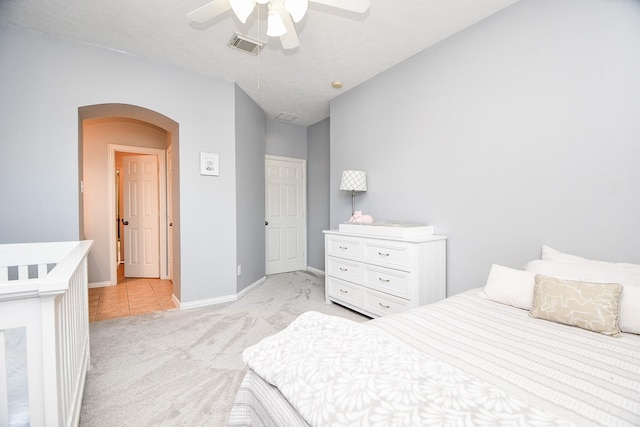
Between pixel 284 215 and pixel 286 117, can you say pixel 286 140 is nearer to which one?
pixel 286 117

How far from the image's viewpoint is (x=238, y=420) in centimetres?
103

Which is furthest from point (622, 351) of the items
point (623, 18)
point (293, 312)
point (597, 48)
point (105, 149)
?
point (105, 149)

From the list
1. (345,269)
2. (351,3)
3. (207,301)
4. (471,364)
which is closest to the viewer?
(471,364)

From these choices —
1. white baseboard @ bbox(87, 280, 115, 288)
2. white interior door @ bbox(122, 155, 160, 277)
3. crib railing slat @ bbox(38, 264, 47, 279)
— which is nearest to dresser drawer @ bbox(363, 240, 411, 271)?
crib railing slat @ bbox(38, 264, 47, 279)

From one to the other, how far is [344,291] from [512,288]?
1714 mm

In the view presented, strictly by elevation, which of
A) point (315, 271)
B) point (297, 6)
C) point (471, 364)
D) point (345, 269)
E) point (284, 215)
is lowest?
point (315, 271)

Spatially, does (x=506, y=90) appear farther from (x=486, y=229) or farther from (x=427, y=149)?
(x=486, y=229)

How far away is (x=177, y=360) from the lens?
6.64 feet

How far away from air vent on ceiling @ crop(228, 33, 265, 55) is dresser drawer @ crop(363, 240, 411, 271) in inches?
85.0

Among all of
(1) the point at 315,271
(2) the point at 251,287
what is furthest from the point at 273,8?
(1) the point at 315,271

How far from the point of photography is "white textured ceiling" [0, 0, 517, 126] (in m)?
2.13

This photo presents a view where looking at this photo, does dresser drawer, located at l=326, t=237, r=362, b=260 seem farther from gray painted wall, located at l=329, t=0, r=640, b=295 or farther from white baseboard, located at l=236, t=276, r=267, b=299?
white baseboard, located at l=236, t=276, r=267, b=299

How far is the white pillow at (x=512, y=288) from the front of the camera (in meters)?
1.54

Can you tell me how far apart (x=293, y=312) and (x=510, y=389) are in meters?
2.35
